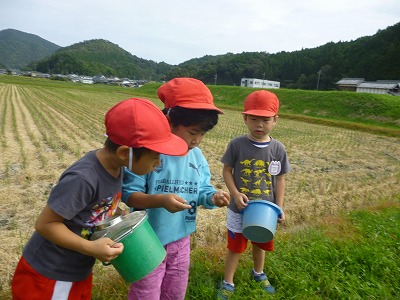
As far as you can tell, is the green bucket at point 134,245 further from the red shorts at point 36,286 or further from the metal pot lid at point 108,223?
the red shorts at point 36,286

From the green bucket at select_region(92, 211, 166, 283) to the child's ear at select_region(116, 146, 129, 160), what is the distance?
1.01 feet

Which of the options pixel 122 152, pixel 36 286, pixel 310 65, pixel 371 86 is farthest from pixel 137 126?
pixel 310 65

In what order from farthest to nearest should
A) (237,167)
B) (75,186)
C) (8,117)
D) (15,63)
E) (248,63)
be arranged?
(15,63) → (248,63) → (8,117) → (237,167) → (75,186)

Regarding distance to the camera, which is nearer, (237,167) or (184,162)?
(184,162)

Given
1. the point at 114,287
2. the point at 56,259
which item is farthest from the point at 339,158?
the point at 56,259

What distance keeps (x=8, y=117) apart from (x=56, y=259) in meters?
13.9

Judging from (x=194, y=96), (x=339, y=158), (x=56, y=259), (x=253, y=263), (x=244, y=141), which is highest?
(x=194, y=96)

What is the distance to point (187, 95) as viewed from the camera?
6.31 ft

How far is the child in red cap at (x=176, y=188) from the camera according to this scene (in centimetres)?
185

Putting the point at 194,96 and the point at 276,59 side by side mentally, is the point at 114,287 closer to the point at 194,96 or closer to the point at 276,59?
the point at 194,96

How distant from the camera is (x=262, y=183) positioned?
2664mm

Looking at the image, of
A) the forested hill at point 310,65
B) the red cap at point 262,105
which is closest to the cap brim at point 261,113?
the red cap at point 262,105

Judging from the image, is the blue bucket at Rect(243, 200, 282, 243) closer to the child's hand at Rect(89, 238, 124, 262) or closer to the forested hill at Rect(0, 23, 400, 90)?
the child's hand at Rect(89, 238, 124, 262)

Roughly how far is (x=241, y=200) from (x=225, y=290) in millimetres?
755
